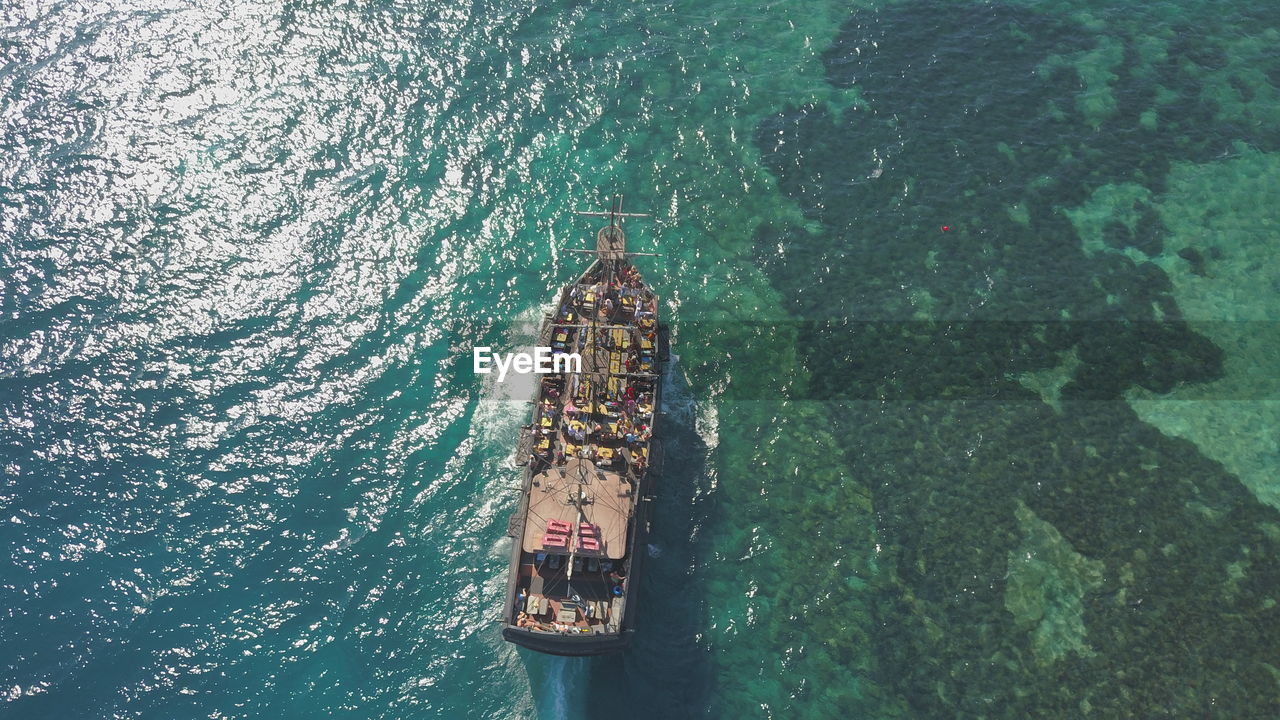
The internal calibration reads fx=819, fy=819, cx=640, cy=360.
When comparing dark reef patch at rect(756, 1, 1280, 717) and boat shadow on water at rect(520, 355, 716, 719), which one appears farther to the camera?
dark reef patch at rect(756, 1, 1280, 717)

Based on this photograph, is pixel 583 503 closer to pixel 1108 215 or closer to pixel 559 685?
pixel 559 685

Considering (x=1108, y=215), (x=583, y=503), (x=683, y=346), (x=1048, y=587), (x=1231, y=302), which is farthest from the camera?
(x=1108, y=215)

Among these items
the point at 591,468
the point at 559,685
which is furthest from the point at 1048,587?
the point at 559,685

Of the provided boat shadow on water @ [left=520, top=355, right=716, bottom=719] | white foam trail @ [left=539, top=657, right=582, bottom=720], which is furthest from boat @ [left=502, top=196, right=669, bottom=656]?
white foam trail @ [left=539, top=657, right=582, bottom=720]

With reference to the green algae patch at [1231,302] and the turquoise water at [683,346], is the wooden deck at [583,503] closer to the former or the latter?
the turquoise water at [683,346]

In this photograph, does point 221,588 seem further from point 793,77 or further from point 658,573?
point 793,77

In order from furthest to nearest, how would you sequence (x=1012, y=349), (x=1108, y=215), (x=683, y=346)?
(x=1108, y=215), (x=1012, y=349), (x=683, y=346)

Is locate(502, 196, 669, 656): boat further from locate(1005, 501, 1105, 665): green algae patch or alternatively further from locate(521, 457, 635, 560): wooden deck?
locate(1005, 501, 1105, 665): green algae patch

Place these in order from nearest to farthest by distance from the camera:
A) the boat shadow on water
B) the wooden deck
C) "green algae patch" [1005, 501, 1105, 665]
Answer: the wooden deck < the boat shadow on water < "green algae patch" [1005, 501, 1105, 665]
